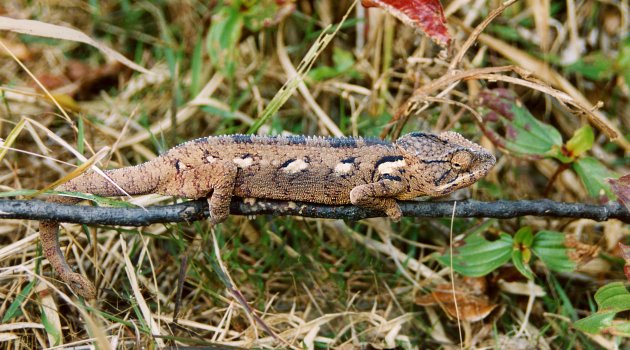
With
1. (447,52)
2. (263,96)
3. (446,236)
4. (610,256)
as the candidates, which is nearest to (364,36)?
(263,96)

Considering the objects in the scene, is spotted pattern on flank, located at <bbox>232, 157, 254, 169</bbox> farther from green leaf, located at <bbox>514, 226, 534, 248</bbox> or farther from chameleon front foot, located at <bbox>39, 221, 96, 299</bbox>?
green leaf, located at <bbox>514, 226, 534, 248</bbox>

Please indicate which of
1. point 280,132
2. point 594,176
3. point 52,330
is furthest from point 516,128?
point 52,330

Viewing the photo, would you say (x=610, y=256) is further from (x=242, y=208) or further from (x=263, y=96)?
(x=263, y=96)

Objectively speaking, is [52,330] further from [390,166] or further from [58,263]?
[390,166]

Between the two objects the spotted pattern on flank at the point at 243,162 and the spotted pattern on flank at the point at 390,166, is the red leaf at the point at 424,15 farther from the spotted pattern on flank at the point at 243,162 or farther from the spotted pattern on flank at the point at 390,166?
the spotted pattern on flank at the point at 243,162

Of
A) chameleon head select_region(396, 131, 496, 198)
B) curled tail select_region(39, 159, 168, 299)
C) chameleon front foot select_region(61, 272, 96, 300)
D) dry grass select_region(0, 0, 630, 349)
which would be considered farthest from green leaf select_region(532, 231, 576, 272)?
chameleon front foot select_region(61, 272, 96, 300)

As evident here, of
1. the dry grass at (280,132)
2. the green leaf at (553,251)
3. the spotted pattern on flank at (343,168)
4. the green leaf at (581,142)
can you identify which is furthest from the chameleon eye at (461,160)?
the green leaf at (581,142)
